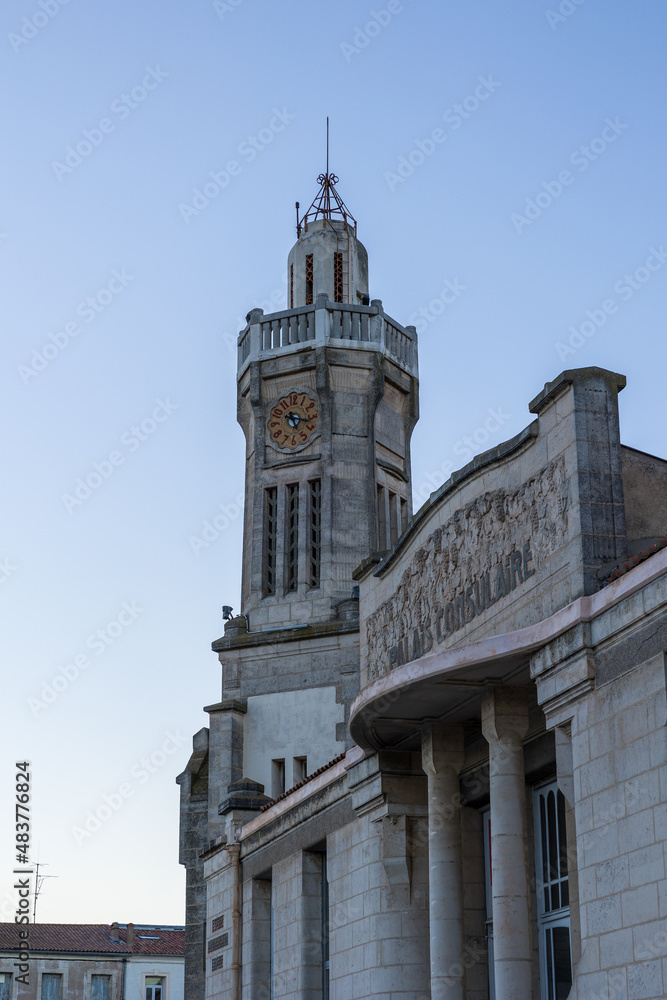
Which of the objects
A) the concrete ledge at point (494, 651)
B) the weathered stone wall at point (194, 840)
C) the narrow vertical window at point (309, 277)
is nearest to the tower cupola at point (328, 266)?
the narrow vertical window at point (309, 277)

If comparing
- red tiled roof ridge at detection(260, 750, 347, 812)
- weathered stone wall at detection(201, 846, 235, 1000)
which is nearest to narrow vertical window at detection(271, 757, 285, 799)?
weathered stone wall at detection(201, 846, 235, 1000)

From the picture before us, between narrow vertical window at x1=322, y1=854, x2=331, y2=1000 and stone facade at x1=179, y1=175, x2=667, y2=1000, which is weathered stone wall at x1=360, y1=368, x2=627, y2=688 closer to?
stone facade at x1=179, y1=175, x2=667, y2=1000

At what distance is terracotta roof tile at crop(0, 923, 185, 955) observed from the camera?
67.6m

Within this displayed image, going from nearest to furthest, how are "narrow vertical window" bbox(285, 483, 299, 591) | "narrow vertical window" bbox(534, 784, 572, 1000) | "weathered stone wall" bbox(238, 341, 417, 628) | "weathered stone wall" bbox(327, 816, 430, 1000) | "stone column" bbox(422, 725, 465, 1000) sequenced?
"narrow vertical window" bbox(534, 784, 572, 1000) < "stone column" bbox(422, 725, 465, 1000) < "weathered stone wall" bbox(327, 816, 430, 1000) < "weathered stone wall" bbox(238, 341, 417, 628) < "narrow vertical window" bbox(285, 483, 299, 591)

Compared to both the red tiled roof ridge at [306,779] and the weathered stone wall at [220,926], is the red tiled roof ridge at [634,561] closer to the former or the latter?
the red tiled roof ridge at [306,779]

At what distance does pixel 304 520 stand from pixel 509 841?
2235 centimetres

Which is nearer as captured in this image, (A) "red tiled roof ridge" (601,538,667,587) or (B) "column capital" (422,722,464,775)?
(A) "red tiled roof ridge" (601,538,667,587)

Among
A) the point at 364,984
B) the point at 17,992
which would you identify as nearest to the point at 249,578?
the point at 364,984

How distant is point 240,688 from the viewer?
127 ft

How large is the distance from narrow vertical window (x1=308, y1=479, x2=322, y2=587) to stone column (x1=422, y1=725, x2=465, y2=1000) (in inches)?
728

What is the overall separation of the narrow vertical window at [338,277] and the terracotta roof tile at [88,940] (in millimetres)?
38670

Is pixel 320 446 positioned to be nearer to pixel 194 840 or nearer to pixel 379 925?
pixel 194 840

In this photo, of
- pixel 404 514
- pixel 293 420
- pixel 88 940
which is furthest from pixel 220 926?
pixel 88 940

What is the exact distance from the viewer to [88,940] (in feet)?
228
